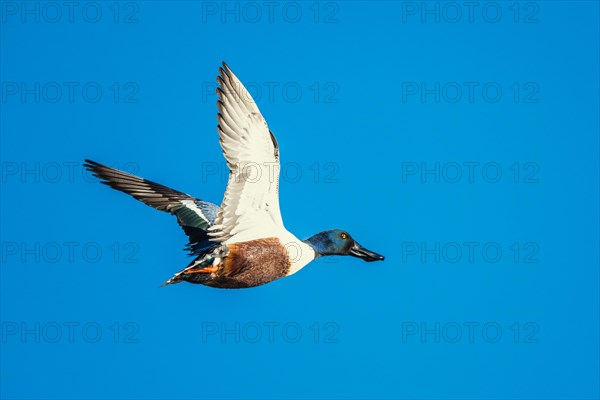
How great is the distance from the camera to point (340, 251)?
10.3 m

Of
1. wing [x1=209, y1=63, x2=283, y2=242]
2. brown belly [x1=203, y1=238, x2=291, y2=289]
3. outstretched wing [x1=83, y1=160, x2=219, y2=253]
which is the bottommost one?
brown belly [x1=203, y1=238, x2=291, y2=289]

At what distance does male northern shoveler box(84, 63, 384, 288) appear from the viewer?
8.21 meters

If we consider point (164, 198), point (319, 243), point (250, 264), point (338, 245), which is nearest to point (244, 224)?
point (250, 264)

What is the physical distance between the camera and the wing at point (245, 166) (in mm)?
8156

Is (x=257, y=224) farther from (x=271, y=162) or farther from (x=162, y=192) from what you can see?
(x=162, y=192)

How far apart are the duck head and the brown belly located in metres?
0.93

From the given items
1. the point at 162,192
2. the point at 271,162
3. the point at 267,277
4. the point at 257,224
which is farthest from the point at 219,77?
the point at 162,192

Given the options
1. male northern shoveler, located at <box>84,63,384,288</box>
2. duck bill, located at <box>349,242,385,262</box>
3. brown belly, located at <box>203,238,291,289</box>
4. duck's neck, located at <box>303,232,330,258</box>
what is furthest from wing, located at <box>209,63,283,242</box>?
duck bill, located at <box>349,242,385,262</box>

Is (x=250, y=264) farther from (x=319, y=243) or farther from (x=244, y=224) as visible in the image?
(x=319, y=243)

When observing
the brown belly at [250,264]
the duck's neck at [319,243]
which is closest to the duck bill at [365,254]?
the duck's neck at [319,243]

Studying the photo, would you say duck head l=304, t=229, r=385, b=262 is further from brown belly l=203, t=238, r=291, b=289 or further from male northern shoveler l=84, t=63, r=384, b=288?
brown belly l=203, t=238, r=291, b=289

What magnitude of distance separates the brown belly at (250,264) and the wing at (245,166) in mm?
124

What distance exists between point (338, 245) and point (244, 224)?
1.70 metres

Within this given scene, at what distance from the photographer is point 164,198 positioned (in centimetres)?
1059
